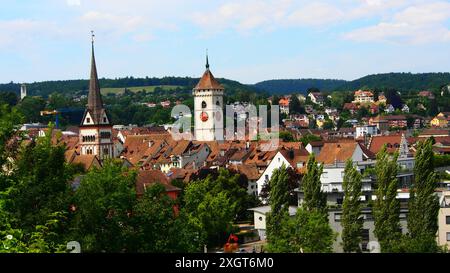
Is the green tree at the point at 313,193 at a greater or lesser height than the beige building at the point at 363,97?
greater

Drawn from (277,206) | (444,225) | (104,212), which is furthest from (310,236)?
(277,206)

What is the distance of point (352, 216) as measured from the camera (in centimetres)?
2820

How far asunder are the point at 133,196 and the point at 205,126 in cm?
6700

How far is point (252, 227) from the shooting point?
129 feet

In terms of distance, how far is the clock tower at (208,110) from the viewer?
286 feet

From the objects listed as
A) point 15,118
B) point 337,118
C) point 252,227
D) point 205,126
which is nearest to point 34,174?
point 15,118

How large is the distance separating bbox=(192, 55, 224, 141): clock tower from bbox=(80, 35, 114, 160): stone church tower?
17698mm

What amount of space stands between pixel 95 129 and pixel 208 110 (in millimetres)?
20639

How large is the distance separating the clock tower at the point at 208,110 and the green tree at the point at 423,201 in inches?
2245

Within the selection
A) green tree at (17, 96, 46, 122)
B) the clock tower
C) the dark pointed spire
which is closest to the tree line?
the dark pointed spire

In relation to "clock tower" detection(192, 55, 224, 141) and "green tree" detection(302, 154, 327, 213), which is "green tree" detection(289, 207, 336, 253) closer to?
"green tree" detection(302, 154, 327, 213)

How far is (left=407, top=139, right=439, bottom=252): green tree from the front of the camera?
2734 cm

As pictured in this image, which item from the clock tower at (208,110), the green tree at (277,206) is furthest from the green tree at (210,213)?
the clock tower at (208,110)

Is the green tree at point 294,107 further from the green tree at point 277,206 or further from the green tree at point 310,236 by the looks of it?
the green tree at point 310,236
